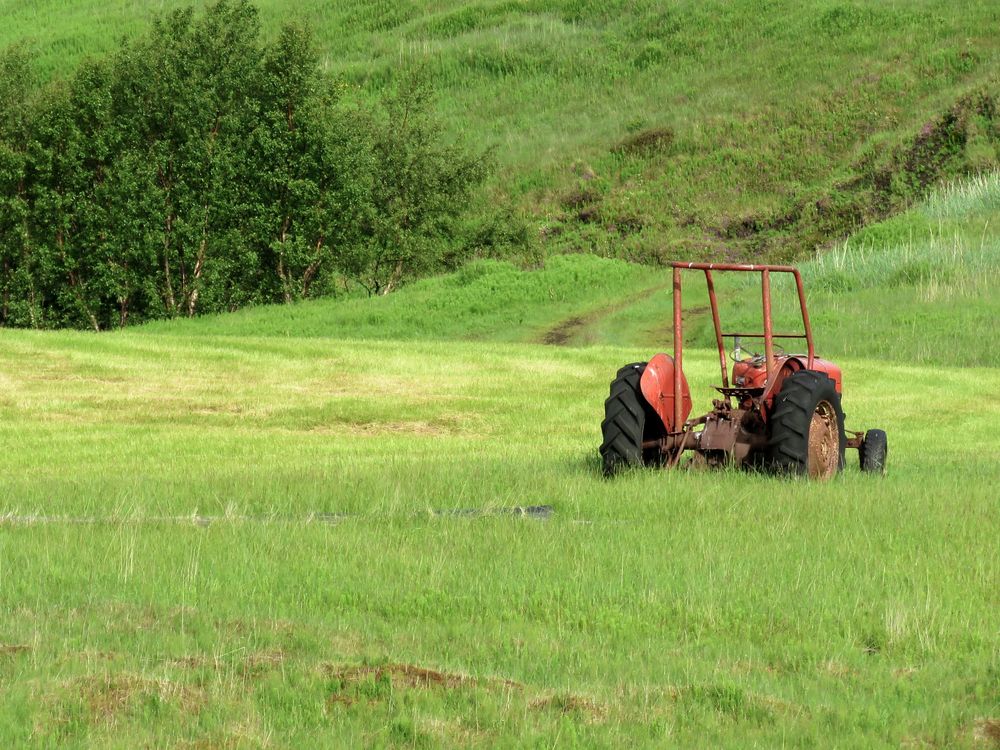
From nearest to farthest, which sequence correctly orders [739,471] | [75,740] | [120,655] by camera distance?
[75,740] → [120,655] → [739,471]

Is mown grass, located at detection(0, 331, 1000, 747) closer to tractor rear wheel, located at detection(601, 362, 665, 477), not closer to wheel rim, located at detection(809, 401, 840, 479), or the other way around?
tractor rear wheel, located at detection(601, 362, 665, 477)

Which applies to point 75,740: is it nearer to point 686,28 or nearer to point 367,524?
point 367,524

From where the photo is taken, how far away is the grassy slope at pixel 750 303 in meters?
34.2

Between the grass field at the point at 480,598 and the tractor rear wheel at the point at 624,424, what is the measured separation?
0.39 m

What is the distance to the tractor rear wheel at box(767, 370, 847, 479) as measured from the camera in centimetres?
1288

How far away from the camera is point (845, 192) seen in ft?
169

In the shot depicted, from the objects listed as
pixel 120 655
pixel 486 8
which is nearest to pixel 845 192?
pixel 486 8

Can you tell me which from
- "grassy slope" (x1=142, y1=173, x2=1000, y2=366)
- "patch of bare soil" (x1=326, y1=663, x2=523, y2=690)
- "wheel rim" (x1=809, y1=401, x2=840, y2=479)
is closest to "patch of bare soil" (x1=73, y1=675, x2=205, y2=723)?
"patch of bare soil" (x1=326, y1=663, x2=523, y2=690)

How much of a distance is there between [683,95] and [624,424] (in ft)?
180

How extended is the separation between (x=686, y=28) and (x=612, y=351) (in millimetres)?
45797

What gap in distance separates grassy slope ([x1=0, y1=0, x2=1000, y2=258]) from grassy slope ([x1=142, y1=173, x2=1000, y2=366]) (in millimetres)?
5711

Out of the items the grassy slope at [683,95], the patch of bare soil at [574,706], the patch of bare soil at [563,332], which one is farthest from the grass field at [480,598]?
the grassy slope at [683,95]

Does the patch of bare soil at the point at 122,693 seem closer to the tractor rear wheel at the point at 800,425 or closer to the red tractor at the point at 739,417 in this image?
the red tractor at the point at 739,417

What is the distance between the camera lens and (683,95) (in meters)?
65.9
